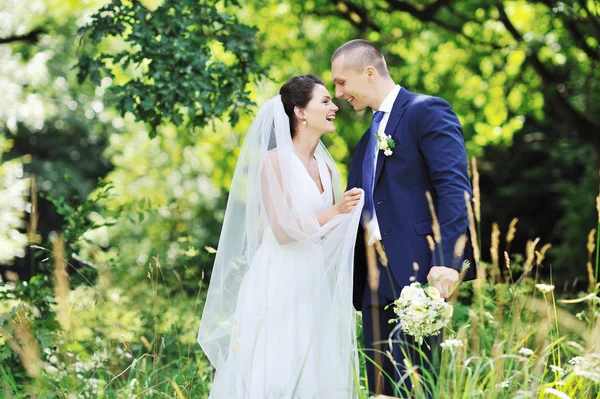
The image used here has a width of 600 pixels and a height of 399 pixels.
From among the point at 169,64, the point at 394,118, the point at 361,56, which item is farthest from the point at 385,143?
the point at 169,64

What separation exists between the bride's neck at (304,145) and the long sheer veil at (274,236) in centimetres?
9

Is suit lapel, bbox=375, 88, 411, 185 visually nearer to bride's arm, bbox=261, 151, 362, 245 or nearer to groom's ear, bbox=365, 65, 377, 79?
groom's ear, bbox=365, 65, 377, 79

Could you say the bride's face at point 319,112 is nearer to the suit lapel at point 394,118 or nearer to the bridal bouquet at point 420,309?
the suit lapel at point 394,118

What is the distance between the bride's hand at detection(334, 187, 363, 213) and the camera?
375cm

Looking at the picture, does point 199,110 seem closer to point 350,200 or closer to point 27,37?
point 350,200

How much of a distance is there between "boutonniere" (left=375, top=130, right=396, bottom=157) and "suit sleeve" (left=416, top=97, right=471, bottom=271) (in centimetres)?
15

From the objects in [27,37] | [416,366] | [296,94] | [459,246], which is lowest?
[416,366]

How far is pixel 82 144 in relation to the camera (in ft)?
74.4

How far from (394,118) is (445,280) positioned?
0.92 m

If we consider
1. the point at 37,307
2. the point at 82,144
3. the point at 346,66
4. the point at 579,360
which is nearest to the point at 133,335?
the point at 37,307

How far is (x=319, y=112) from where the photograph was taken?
4.24 metres

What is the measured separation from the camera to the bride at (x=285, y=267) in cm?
380

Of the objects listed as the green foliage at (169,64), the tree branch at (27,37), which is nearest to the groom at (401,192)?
the green foliage at (169,64)

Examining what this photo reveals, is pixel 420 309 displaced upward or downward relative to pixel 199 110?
downward
